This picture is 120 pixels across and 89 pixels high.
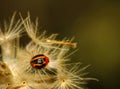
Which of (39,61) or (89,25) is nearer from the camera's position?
(39,61)

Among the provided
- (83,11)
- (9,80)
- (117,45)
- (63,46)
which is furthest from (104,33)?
(9,80)

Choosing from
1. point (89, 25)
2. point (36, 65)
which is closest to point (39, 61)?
point (36, 65)

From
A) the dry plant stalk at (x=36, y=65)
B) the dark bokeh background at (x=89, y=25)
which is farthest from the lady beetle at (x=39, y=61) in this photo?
the dark bokeh background at (x=89, y=25)

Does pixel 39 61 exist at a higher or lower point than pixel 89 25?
lower

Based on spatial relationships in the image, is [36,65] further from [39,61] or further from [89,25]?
[89,25]

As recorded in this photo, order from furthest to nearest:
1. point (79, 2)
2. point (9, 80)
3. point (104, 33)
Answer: point (79, 2), point (104, 33), point (9, 80)

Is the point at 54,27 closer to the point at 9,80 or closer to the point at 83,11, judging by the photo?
the point at 83,11
